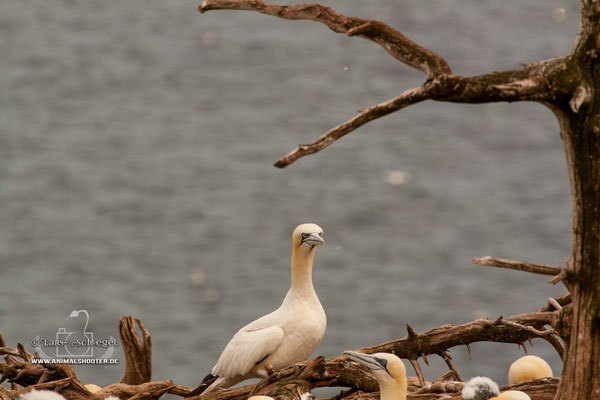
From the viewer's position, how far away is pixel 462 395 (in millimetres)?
1374

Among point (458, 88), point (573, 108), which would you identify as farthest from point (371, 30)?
point (573, 108)

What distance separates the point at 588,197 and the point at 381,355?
1.31 feet

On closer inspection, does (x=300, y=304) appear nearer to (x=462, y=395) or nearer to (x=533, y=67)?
(x=462, y=395)

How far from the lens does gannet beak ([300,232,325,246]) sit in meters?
1.54

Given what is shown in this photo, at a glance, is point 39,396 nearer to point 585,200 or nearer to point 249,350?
point 249,350

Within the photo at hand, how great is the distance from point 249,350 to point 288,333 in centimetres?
8

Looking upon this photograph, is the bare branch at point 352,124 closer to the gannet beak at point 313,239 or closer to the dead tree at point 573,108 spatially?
the dead tree at point 573,108

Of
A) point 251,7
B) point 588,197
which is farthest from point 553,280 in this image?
point 251,7

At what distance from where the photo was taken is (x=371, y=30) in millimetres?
1099

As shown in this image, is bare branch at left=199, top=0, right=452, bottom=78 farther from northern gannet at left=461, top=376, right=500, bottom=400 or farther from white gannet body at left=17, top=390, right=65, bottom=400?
white gannet body at left=17, top=390, right=65, bottom=400

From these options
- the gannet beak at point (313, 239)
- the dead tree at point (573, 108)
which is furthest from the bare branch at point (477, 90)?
the gannet beak at point (313, 239)

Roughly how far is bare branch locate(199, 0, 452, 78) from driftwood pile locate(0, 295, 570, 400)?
0.50 m

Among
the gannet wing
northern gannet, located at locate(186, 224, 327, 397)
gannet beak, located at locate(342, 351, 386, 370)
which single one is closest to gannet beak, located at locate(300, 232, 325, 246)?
northern gannet, located at locate(186, 224, 327, 397)

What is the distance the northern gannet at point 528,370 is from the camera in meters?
1.57
